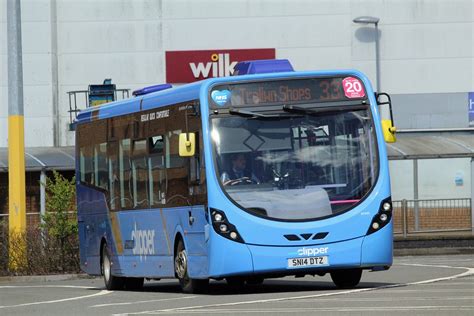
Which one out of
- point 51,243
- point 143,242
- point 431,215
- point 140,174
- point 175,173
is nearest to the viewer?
point 175,173

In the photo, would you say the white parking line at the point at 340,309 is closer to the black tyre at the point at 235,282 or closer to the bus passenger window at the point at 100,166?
the black tyre at the point at 235,282

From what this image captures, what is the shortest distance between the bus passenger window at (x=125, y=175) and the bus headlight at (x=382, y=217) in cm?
463

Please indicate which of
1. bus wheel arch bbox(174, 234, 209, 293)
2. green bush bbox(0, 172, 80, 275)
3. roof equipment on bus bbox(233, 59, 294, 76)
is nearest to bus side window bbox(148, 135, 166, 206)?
bus wheel arch bbox(174, 234, 209, 293)

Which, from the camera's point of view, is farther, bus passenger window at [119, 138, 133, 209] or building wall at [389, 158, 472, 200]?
building wall at [389, 158, 472, 200]

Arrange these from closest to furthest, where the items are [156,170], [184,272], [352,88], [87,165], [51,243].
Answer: [352,88], [184,272], [156,170], [87,165], [51,243]

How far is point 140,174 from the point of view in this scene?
21234 mm

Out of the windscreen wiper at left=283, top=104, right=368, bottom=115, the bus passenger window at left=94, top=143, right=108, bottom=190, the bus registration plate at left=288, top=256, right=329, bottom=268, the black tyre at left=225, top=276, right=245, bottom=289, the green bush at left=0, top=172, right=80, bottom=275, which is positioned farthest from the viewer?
the green bush at left=0, top=172, right=80, bottom=275

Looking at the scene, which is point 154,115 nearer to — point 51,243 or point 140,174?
point 140,174

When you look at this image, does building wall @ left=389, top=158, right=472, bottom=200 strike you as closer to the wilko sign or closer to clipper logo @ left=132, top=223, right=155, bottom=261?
the wilko sign

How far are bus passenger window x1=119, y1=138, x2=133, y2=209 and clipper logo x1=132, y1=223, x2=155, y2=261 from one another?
1.52 ft

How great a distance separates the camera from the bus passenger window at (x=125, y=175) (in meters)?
21.8

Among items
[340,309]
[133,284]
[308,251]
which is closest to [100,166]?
[133,284]

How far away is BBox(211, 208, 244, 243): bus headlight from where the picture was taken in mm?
18062

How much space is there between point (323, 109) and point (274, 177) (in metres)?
1.17
